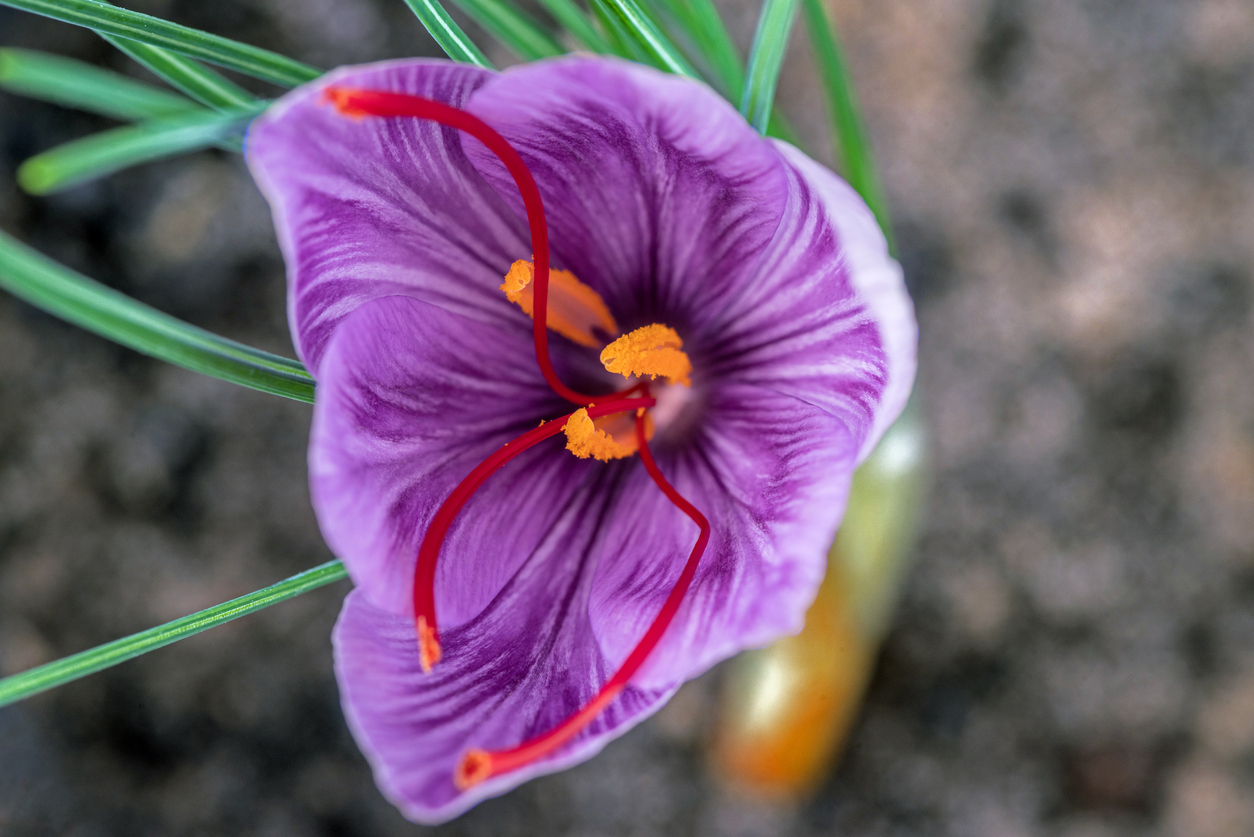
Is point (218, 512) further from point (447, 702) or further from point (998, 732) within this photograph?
point (998, 732)

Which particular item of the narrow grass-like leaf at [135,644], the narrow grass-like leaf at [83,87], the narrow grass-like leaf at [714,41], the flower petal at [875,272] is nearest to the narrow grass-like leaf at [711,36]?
the narrow grass-like leaf at [714,41]

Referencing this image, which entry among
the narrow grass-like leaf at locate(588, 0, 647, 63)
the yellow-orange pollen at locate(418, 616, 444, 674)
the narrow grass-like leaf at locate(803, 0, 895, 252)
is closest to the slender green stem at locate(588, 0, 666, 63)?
the narrow grass-like leaf at locate(588, 0, 647, 63)

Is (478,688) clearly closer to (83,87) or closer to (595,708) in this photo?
(595,708)

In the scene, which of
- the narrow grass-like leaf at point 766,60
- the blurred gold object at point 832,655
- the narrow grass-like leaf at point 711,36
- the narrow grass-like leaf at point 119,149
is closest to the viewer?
the narrow grass-like leaf at point 119,149

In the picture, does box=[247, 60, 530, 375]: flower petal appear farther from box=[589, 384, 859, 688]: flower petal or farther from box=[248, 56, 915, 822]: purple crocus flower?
box=[589, 384, 859, 688]: flower petal

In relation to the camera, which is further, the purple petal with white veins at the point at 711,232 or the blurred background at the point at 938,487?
the blurred background at the point at 938,487

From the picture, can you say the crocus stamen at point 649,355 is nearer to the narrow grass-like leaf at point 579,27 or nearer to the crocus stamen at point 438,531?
the crocus stamen at point 438,531

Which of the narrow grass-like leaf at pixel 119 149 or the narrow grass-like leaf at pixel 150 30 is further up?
the narrow grass-like leaf at pixel 150 30
